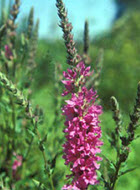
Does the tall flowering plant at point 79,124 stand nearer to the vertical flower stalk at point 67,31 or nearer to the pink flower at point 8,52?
the vertical flower stalk at point 67,31

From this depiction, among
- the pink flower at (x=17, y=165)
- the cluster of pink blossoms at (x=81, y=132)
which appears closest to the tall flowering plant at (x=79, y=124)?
the cluster of pink blossoms at (x=81, y=132)

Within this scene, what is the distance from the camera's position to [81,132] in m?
1.10

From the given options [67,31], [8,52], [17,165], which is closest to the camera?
[67,31]

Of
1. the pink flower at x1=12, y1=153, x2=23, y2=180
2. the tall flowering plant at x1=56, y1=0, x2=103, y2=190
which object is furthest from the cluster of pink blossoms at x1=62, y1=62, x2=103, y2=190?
the pink flower at x1=12, y1=153, x2=23, y2=180

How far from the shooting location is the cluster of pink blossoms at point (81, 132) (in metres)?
1.11

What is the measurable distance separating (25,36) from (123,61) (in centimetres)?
561

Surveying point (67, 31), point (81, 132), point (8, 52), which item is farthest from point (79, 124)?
point (8, 52)

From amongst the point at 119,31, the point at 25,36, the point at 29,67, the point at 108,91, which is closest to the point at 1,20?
the point at 25,36

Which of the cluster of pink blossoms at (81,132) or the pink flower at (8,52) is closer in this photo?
the cluster of pink blossoms at (81,132)

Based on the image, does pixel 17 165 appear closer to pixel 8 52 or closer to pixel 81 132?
pixel 8 52

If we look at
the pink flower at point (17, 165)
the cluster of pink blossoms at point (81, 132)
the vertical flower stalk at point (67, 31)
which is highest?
the vertical flower stalk at point (67, 31)

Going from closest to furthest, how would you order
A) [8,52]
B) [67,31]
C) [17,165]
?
[67,31], [8,52], [17,165]

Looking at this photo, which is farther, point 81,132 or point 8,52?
point 8,52

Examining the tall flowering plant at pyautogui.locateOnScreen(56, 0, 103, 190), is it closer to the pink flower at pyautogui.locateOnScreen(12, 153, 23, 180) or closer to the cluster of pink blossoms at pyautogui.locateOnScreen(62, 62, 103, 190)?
the cluster of pink blossoms at pyautogui.locateOnScreen(62, 62, 103, 190)
